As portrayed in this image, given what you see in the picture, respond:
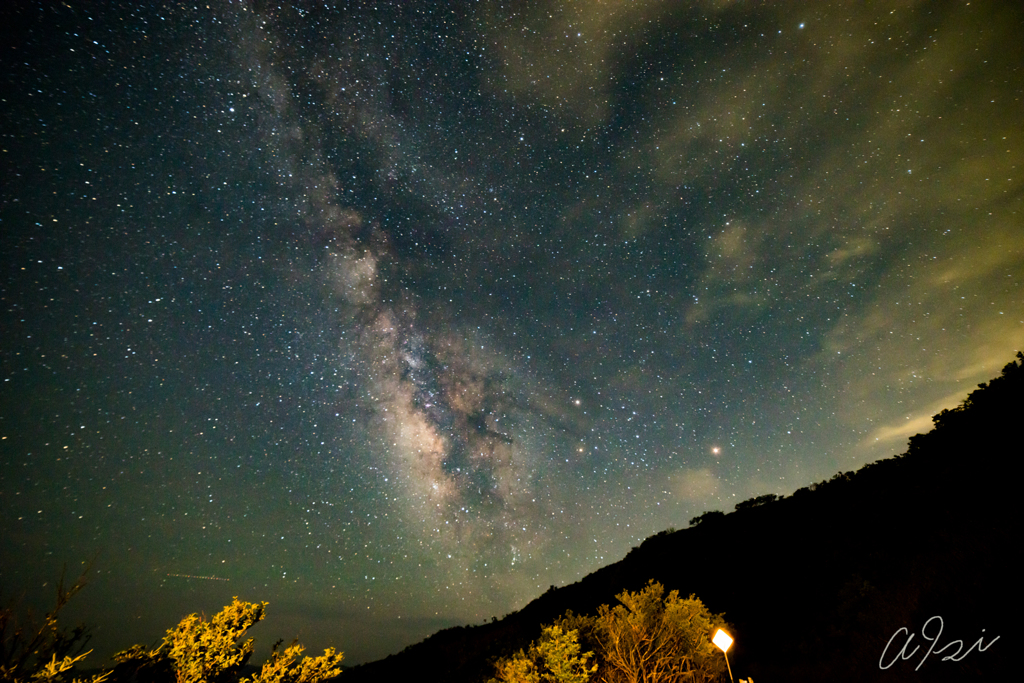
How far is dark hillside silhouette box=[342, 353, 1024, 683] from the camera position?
11914 millimetres

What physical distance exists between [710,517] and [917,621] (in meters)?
34.2

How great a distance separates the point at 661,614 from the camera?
61.4ft

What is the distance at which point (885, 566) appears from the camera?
19.7 metres

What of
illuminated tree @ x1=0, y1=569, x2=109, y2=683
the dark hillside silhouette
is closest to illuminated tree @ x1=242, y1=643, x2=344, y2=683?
illuminated tree @ x1=0, y1=569, x2=109, y2=683

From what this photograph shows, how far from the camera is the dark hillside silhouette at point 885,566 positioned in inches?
469

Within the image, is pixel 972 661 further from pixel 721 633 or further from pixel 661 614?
pixel 661 614

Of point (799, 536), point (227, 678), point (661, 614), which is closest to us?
point (227, 678)

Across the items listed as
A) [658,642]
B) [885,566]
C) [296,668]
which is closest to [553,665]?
[658,642]

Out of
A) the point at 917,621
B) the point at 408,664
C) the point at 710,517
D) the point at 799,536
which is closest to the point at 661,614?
the point at 917,621
